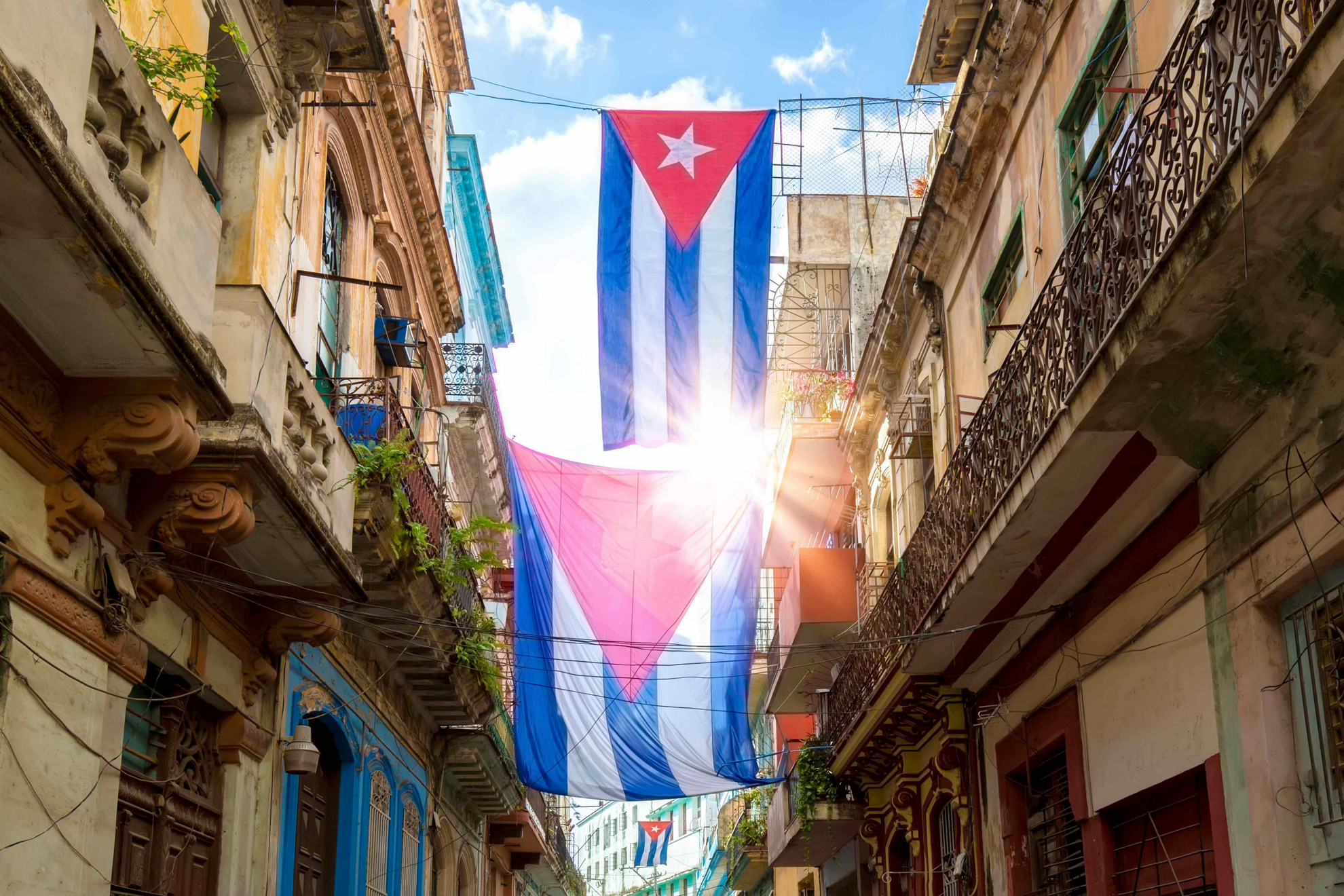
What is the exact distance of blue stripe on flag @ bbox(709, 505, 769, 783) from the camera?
13719mm

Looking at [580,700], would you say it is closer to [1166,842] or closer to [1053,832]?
[1053,832]

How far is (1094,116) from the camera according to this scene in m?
10.2

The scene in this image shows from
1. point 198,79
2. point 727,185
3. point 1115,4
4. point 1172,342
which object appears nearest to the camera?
point 1172,342

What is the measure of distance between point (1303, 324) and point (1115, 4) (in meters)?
3.83

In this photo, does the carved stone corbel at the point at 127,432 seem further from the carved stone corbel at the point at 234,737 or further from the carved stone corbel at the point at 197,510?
the carved stone corbel at the point at 234,737

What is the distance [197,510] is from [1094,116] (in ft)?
22.1

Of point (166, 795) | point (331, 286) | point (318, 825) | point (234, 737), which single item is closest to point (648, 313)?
point (331, 286)

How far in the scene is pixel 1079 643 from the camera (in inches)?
402

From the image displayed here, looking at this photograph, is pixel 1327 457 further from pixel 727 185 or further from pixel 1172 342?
pixel 727 185

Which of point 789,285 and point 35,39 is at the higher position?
point 789,285

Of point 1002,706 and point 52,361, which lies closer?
point 52,361

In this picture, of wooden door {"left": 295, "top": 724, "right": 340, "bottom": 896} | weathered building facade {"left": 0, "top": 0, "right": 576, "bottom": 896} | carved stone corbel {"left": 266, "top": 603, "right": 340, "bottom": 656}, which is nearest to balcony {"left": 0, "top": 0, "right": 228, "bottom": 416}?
weathered building facade {"left": 0, "top": 0, "right": 576, "bottom": 896}

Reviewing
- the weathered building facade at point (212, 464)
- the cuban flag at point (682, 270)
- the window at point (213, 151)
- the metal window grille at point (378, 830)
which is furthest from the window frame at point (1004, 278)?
the metal window grille at point (378, 830)

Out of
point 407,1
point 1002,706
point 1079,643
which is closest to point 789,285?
point 407,1
